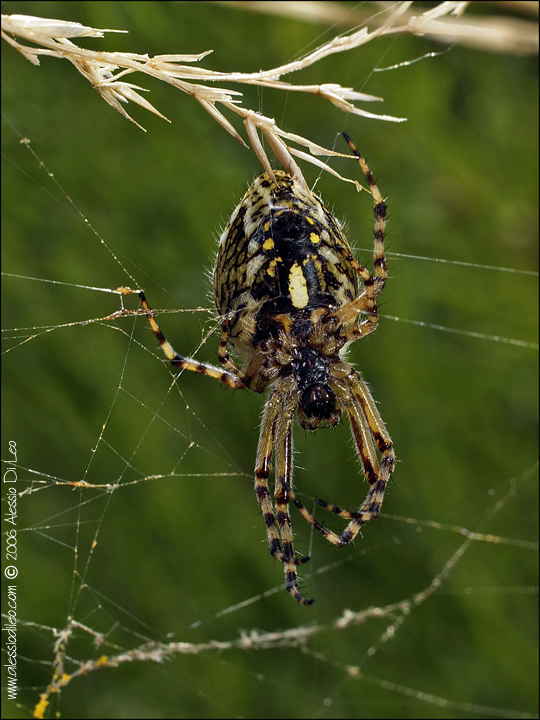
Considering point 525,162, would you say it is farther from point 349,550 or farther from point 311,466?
point 349,550

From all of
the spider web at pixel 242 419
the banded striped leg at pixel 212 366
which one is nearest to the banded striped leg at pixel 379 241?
the banded striped leg at pixel 212 366

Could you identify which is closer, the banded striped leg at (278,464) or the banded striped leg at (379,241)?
the banded striped leg at (379,241)

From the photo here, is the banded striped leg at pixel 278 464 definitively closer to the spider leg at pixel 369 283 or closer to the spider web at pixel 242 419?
the spider leg at pixel 369 283

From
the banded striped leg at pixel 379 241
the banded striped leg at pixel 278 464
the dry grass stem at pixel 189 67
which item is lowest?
the banded striped leg at pixel 278 464

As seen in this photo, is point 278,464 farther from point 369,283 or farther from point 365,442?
point 369,283

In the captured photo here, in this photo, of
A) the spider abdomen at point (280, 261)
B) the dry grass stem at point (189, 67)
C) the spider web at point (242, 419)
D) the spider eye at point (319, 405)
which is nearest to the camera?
the dry grass stem at point (189, 67)

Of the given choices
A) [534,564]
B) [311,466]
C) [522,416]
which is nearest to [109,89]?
[311,466]

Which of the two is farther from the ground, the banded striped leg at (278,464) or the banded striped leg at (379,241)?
the banded striped leg at (379,241)

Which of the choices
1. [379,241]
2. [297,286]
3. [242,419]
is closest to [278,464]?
[297,286]
